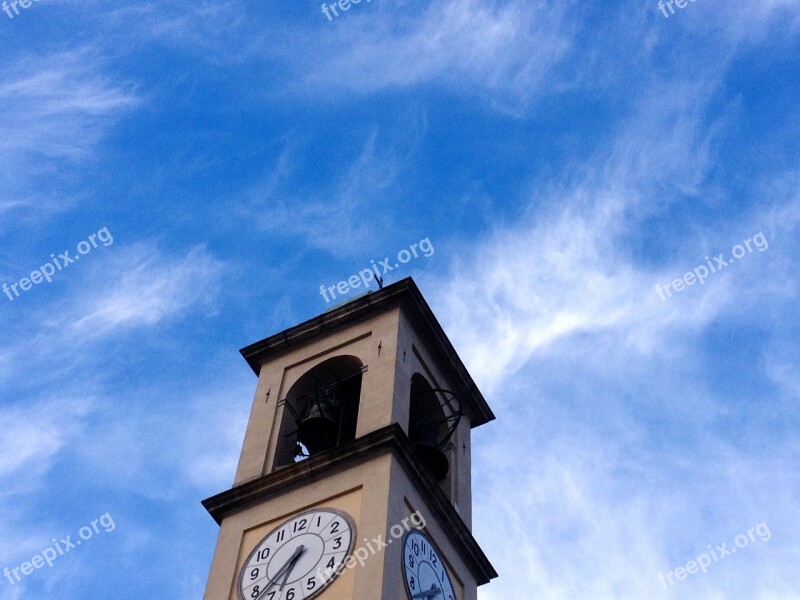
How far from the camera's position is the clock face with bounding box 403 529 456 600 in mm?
19672

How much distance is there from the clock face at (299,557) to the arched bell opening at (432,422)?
133 inches

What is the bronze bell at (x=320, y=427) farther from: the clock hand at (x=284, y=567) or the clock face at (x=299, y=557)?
the clock hand at (x=284, y=567)

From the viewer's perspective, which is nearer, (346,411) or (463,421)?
(346,411)

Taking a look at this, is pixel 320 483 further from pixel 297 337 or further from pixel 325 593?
pixel 297 337

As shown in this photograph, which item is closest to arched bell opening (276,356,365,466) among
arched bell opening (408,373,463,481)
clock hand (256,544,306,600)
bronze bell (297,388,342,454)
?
bronze bell (297,388,342,454)

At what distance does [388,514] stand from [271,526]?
2.37 m

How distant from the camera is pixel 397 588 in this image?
62.4 feet

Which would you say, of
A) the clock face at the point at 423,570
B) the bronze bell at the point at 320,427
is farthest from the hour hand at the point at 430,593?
the bronze bell at the point at 320,427

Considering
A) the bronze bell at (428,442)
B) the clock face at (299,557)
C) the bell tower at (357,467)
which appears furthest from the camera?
the bronze bell at (428,442)

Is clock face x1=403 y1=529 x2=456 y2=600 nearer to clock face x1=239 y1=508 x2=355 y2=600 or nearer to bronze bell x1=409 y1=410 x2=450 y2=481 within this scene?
clock face x1=239 y1=508 x2=355 y2=600

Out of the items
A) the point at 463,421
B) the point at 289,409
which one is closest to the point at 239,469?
the point at 289,409

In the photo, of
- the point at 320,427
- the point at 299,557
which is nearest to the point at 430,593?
the point at 299,557

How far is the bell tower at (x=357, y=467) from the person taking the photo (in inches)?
779

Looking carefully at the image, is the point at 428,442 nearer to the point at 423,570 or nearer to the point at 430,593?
the point at 423,570
